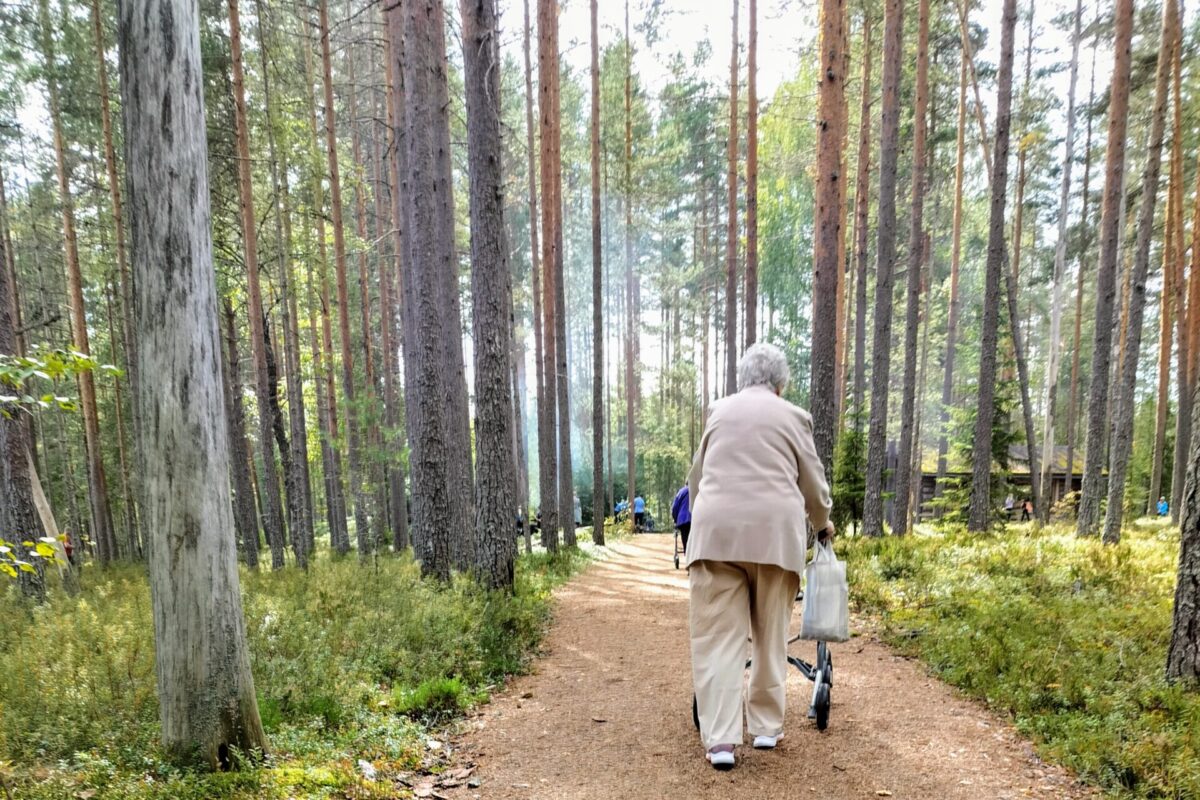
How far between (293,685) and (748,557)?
10.4 ft

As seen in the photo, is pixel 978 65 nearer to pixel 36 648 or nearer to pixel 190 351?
pixel 190 351

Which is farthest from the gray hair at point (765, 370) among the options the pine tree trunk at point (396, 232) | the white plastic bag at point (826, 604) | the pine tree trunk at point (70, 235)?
the pine tree trunk at point (70, 235)

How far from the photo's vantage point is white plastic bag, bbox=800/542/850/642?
3.33 metres

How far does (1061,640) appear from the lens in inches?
190

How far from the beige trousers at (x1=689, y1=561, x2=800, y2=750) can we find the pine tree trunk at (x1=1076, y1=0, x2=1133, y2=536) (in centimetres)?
1106

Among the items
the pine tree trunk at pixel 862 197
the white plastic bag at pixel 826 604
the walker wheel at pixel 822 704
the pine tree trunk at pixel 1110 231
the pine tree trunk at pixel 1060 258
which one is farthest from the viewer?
the pine tree trunk at pixel 1060 258

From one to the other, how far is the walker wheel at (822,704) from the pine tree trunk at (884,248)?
29.8ft

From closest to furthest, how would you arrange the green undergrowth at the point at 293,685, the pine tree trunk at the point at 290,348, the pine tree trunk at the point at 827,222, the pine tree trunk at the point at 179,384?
the pine tree trunk at the point at 179,384
the green undergrowth at the point at 293,685
the pine tree trunk at the point at 827,222
the pine tree trunk at the point at 290,348

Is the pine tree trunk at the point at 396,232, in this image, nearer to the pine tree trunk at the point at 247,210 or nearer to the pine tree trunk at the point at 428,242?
the pine tree trunk at the point at 428,242

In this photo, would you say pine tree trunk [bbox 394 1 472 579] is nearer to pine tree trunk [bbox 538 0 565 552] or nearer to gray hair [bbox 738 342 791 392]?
pine tree trunk [bbox 538 0 565 552]

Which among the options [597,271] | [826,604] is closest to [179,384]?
[826,604]

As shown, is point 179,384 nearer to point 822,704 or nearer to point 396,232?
point 822,704

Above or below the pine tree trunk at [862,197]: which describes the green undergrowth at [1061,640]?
below

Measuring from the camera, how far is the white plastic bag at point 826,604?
3328mm
